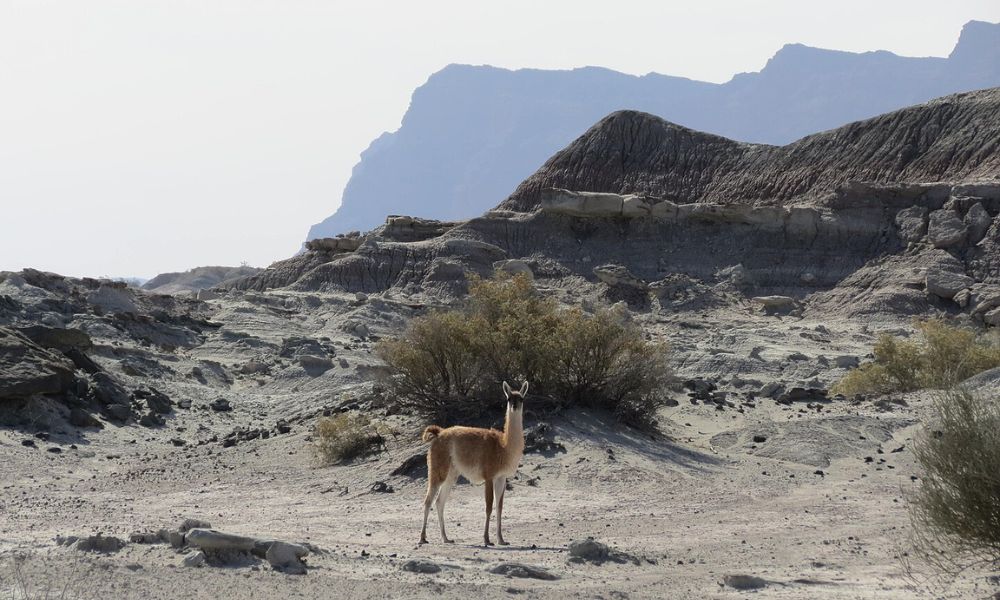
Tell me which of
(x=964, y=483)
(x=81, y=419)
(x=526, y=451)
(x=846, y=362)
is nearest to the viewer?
(x=964, y=483)

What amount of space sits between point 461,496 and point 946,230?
4545cm

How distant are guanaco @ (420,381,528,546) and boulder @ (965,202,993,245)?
Answer: 155ft

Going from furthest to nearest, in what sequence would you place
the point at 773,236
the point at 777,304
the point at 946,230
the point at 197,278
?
the point at 197,278 → the point at 773,236 → the point at 946,230 → the point at 777,304

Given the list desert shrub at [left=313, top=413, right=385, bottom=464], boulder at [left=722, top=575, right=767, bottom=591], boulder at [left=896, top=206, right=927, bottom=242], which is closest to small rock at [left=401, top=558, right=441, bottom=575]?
boulder at [left=722, top=575, right=767, bottom=591]

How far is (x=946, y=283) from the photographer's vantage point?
48.1m

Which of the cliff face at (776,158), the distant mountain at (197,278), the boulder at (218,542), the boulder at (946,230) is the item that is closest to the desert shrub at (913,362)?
the boulder at (218,542)

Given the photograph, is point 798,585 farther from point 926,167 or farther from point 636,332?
point 926,167

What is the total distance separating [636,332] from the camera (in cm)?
1803

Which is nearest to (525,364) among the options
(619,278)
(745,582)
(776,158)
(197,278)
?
(745,582)

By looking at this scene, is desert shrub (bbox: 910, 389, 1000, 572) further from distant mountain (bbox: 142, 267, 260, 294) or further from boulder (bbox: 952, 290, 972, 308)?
distant mountain (bbox: 142, 267, 260, 294)

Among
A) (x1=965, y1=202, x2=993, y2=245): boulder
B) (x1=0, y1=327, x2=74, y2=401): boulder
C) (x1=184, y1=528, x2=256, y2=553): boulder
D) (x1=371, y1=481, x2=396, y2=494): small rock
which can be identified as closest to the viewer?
(x1=184, y1=528, x2=256, y2=553): boulder

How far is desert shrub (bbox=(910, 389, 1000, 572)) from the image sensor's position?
7.74 meters

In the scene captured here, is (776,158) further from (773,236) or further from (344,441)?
(344,441)

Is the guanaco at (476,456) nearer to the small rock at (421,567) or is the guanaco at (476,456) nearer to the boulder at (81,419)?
the small rock at (421,567)
